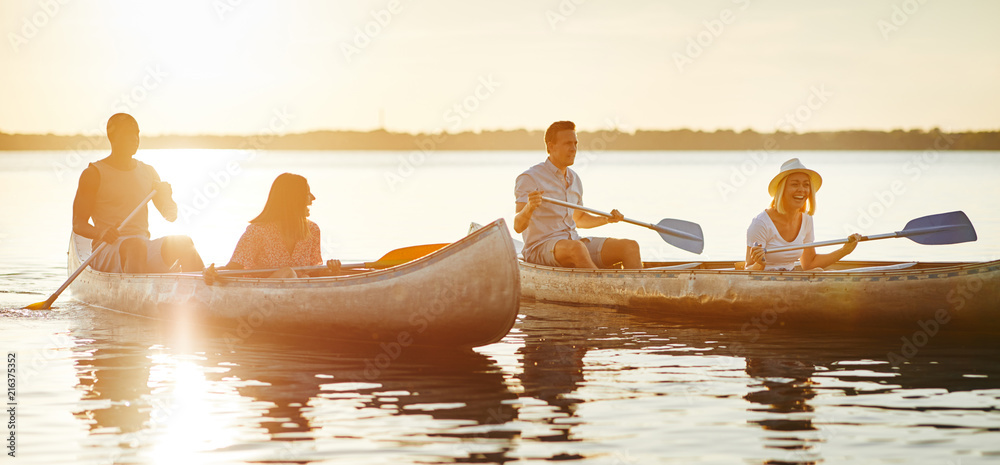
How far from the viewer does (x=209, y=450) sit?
582cm

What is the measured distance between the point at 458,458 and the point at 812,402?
237cm

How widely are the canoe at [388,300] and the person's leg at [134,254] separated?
0.35 m

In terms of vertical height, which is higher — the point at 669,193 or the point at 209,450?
the point at 669,193

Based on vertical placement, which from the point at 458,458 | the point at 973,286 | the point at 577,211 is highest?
the point at 577,211

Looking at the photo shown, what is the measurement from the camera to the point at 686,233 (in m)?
11.3

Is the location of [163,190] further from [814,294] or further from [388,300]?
[814,294]

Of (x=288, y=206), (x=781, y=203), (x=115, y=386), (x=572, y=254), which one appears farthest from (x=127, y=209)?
(x=781, y=203)

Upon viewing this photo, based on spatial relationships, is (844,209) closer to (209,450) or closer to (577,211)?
(577,211)

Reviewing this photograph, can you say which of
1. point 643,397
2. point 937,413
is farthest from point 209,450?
point 937,413

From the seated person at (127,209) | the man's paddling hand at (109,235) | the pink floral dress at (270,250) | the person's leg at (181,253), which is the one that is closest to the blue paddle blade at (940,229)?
the pink floral dress at (270,250)

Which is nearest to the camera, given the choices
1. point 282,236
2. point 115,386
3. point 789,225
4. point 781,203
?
point 115,386

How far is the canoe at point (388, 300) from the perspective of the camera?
812 centimetres

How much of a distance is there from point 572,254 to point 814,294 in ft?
7.79

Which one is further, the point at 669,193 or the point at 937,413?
the point at 669,193
